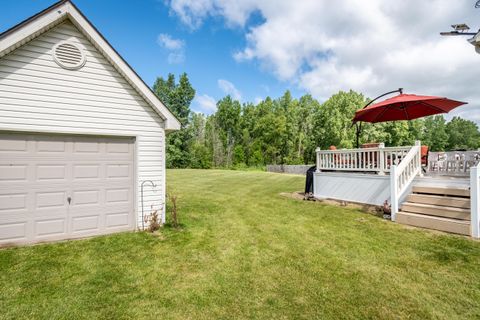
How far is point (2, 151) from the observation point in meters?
5.03

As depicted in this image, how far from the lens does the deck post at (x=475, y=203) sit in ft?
17.6

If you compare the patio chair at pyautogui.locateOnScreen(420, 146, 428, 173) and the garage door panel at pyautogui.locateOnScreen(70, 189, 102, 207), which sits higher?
the patio chair at pyautogui.locateOnScreen(420, 146, 428, 173)

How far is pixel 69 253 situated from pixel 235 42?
24.2m

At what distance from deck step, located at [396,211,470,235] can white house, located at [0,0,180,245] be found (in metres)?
6.89

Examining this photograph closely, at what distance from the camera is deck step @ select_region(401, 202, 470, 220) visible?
228 inches

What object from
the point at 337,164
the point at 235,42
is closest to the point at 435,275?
the point at 337,164

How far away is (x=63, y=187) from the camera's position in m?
5.52

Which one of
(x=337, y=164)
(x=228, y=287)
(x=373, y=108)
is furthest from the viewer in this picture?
(x=337, y=164)

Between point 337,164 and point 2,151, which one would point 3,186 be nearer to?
point 2,151

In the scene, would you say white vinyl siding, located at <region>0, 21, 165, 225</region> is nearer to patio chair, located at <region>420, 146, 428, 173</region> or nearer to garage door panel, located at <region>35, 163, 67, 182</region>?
garage door panel, located at <region>35, 163, 67, 182</region>

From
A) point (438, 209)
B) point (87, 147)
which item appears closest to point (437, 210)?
point (438, 209)

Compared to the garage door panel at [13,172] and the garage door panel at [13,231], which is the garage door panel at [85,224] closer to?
the garage door panel at [13,231]

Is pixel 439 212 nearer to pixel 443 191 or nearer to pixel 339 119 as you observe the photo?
pixel 443 191

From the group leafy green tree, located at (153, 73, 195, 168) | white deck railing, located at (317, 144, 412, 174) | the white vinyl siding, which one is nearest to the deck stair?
white deck railing, located at (317, 144, 412, 174)
